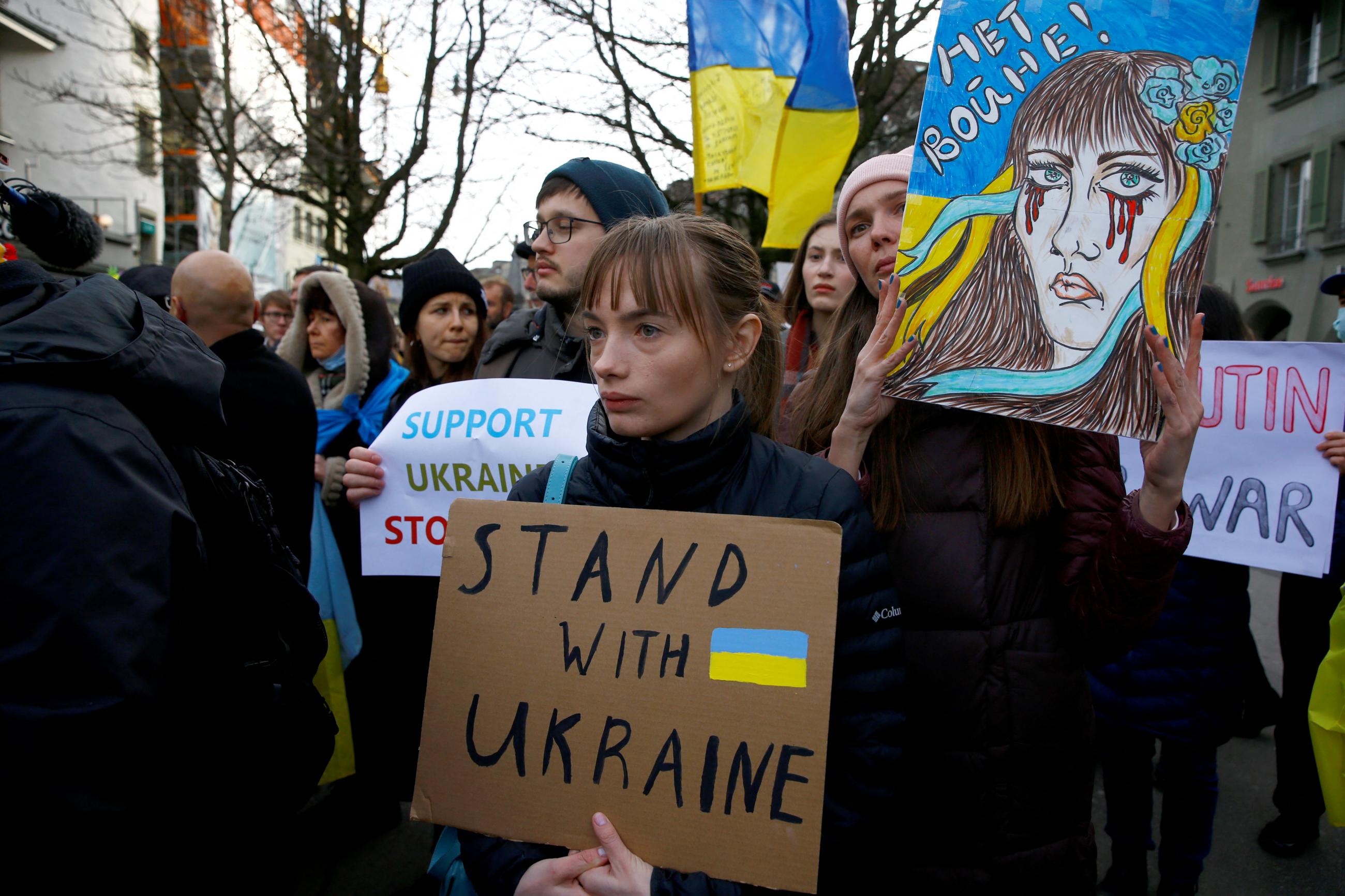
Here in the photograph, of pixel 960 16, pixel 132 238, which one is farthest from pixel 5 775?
pixel 132 238

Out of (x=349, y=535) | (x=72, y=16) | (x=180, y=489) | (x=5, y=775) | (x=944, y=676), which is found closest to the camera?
(x=5, y=775)

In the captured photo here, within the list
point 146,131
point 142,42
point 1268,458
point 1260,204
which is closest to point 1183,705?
point 1268,458

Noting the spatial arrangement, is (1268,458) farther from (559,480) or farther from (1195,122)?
(559,480)

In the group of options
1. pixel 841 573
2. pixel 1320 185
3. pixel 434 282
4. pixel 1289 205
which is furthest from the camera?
pixel 1289 205

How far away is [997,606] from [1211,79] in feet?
3.23

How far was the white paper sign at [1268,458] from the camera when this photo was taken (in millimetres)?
2629

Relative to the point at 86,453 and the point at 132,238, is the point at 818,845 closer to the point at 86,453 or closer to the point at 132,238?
the point at 86,453

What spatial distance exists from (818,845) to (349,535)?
2801 mm

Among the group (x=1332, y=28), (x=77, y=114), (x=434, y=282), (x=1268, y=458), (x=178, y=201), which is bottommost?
(x=1268, y=458)

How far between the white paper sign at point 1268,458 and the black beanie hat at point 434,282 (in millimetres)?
2556

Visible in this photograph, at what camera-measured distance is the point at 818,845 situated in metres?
1.20

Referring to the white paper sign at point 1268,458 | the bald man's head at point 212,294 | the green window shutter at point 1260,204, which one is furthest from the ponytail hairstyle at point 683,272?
the green window shutter at point 1260,204

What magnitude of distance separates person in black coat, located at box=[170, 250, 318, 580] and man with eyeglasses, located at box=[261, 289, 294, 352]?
423cm

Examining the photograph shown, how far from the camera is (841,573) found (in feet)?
4.56
